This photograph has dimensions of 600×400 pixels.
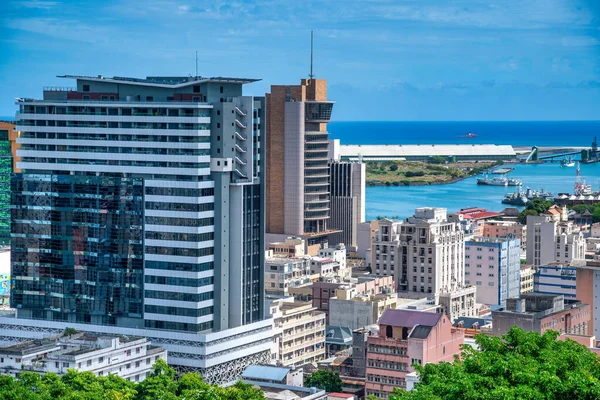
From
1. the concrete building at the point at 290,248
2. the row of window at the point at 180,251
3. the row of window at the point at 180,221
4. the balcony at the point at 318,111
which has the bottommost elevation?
the concrete building at the point at 290,248

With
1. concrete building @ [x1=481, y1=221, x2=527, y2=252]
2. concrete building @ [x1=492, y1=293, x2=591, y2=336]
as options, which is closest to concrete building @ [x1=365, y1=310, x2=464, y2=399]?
concrete building @ [x1=492, y1=293, x2=591, y2=336]

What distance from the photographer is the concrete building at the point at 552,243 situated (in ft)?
300

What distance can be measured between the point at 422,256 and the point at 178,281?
28.6 metres

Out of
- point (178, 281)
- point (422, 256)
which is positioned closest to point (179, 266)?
point (178, 281)

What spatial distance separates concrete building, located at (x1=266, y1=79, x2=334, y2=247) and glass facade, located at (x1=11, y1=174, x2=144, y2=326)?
40.5 m

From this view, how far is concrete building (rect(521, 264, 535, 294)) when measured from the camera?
3474 inches

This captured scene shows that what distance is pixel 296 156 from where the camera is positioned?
98250 millimetres

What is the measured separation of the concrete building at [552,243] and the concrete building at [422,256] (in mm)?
11268

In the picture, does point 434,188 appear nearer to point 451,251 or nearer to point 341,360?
point 451,251

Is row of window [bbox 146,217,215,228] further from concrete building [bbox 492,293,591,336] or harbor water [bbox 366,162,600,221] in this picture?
harbor water [bbox 366,162,600,221]

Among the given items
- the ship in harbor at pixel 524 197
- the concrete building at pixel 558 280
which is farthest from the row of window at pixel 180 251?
the ship in harbor at pixel 524 197

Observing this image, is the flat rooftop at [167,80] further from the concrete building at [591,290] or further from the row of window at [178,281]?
the concrete building at [591,290]

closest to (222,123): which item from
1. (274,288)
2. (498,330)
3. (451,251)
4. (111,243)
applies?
(111,243)

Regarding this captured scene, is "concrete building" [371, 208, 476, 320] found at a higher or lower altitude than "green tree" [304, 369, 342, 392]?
higher
